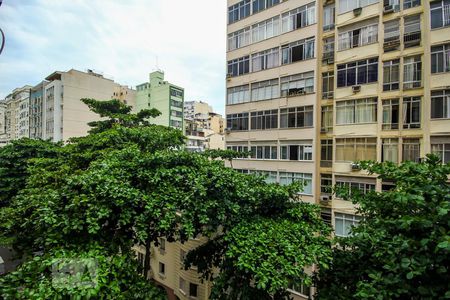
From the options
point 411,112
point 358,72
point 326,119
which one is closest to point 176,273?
point 326,119

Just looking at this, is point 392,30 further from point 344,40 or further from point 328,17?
point 328,17

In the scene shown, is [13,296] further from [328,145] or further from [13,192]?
[328,145]

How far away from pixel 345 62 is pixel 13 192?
2094cm

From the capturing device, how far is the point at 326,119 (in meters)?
15.4

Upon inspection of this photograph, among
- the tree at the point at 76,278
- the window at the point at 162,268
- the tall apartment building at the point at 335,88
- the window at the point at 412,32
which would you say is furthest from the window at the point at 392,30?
the window at the point at 162,268

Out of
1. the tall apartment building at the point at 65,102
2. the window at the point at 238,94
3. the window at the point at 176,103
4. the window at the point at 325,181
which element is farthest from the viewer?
the window at the point at 176,103

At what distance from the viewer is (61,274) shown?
4.25 meters

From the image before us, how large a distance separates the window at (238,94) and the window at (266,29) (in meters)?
3.61

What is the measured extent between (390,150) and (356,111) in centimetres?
278

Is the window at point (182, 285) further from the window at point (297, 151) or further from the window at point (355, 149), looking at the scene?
→ the window at point (355, 149)

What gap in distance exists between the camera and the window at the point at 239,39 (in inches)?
735

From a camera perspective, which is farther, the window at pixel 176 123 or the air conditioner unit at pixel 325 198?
the window at pixel 176 123

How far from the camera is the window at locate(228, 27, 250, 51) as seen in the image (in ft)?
61.3

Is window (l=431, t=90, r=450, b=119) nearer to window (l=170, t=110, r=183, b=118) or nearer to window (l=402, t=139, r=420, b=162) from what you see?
window (l=402, t=139, r=420, b=162)
